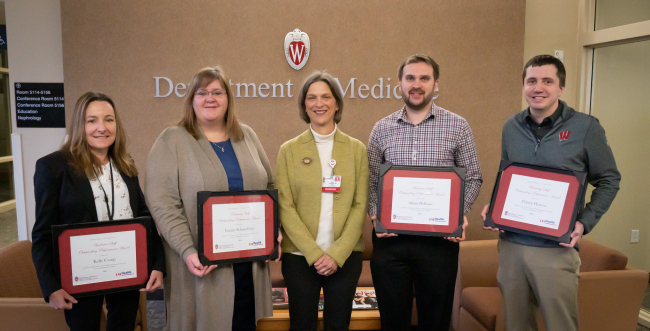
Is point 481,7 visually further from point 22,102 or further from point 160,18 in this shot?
point 22,102

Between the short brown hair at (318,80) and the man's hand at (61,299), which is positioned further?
the short brown hair at (318,80)

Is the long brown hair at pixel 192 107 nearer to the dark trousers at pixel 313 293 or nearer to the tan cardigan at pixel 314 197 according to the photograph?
the tan cardigan at pixel 314 197

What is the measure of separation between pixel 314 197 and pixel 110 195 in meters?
0.93

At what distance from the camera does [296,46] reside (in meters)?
3.82

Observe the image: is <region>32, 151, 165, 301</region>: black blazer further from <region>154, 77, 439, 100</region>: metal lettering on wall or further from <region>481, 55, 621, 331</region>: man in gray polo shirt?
<region>154, 77, 439, 100</region>: metal lettering on wall

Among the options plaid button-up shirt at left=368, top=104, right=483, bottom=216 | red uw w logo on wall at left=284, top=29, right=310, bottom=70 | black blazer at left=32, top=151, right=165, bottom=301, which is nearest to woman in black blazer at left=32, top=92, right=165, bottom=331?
black blazer at left=32, top=151, right=165, bottom=301

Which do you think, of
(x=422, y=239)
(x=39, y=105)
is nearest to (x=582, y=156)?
(x=422, y=239)

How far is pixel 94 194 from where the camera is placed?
1.83 m

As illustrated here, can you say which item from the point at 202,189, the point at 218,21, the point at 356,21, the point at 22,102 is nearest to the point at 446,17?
the point at 356,21

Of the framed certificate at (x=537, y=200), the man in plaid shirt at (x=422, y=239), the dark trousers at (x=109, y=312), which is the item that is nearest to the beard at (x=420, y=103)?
the man in plaid shirt at (x=422, y=239)

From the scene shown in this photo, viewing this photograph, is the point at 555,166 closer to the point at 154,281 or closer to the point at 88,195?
the point at 154,281

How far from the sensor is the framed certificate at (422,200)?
2061mm

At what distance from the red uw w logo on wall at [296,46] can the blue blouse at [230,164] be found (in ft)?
6.60

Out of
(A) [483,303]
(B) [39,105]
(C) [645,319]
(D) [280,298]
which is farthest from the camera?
(B) [39,105]
